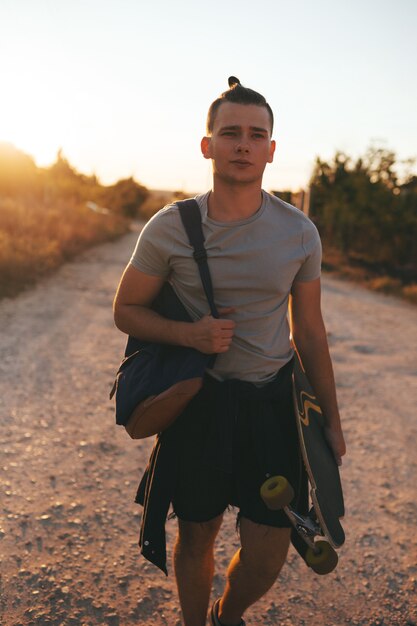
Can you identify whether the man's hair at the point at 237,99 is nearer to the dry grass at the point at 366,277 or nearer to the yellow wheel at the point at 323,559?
the yellow wheel at the point at 323,559

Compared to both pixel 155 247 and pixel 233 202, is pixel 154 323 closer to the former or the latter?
pixel 155 247

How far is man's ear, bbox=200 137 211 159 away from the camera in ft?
6.84

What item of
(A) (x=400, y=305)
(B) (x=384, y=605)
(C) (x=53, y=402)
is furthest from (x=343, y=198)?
(B) (x=384, y=605)

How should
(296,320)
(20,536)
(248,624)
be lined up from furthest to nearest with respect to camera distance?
(20,536) → (248,624) → (296,320)

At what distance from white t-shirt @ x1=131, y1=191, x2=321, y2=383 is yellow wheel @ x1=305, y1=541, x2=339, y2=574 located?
0.57 metres

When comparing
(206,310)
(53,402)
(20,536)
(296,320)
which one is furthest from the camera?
(53,402)

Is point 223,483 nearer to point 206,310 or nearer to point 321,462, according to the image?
point 321,462

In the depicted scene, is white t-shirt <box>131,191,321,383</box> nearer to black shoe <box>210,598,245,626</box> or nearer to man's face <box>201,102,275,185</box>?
man's face <box>201,102,275,185</box>

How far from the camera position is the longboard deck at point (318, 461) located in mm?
1963

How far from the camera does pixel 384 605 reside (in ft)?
9.30

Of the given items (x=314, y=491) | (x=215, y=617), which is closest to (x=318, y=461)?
(x=314, y=491)

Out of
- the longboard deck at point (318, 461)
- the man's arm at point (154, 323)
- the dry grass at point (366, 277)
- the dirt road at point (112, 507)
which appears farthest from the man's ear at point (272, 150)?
the dry grass at point (366, 277)

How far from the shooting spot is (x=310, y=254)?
2.06m

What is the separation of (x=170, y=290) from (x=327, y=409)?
2.55ft
